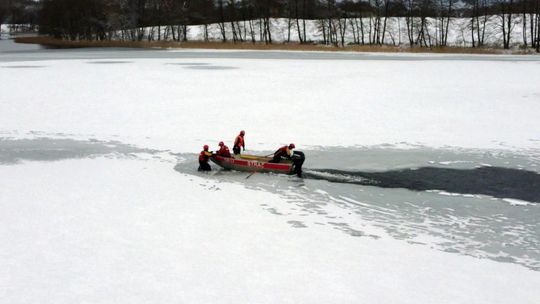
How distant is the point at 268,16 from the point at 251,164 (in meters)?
60.7

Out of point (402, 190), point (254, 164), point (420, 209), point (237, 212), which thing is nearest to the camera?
point (237, 212)

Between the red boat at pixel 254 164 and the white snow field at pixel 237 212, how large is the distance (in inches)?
9.7

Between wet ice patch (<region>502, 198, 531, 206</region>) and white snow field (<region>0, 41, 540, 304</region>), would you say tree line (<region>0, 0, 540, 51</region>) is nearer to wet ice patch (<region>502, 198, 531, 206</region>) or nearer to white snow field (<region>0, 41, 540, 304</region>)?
white snow field (<region>0, 41, 540, 304</region>)

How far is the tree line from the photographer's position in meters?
67.9

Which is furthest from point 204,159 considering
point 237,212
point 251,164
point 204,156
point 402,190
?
point 402,190

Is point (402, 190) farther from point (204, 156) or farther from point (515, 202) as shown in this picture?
point (204, 156)

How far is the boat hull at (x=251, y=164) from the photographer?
472 inches

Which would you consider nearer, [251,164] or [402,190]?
[402,190]

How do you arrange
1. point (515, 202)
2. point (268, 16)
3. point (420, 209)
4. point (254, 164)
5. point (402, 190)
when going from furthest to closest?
1. point (268, 16)
2. point (254, 164)
3. point (402, 190)
4. point (515, 202)
5. point (420, 209)

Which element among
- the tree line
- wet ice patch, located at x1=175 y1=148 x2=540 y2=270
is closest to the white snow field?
wet ice patch, located at x1=175 y1=148 x2=540 y2=270

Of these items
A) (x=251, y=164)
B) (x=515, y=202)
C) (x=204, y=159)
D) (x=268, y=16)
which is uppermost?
(x=268, y=16)

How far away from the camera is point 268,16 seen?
70.3 meters

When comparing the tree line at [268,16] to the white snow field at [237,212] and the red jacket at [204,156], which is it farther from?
the red jacket at [204,156]

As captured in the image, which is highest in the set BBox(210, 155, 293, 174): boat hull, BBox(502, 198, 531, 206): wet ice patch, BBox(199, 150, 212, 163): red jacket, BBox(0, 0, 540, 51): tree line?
BBox(0, 0, 540, 51): tree line
